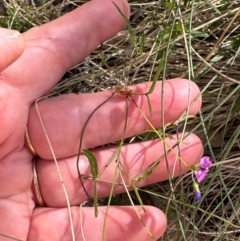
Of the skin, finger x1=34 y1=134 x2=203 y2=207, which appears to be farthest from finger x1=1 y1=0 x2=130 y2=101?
finger x1=34 y1=134 x2=203 y2=207

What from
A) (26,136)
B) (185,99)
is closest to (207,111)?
(185,99)

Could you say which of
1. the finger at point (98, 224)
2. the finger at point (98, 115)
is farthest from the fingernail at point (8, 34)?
the finger at point (98, 224)

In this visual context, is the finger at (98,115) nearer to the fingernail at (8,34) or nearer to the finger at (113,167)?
the finger at (113,167)

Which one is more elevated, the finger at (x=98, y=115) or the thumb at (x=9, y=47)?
the thumb at (x=9, y=47)

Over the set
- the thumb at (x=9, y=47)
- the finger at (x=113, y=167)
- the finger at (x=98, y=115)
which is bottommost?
the finger at (x=113, y=167)

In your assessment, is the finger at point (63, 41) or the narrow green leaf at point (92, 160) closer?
the narrow green leaf at point (92, 160)

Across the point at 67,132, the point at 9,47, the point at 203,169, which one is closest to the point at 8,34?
the point at 9,47

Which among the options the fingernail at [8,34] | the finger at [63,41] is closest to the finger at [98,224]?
the finger at [63,41]
